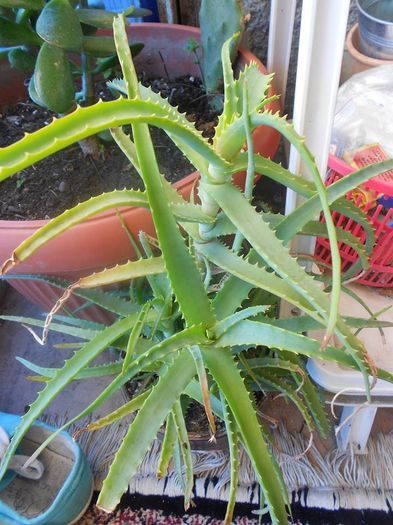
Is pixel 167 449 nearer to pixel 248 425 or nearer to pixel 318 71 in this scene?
pixel 248 425

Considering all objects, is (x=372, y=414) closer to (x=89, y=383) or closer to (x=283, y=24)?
(x=89, y=383)

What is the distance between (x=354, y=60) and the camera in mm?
833

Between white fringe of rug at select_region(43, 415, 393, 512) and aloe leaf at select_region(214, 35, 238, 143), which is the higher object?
aloe leaf at select_region(214, 35, 238, 143)

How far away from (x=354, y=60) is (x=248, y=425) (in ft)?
2.08

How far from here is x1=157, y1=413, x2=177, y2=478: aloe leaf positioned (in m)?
0.48

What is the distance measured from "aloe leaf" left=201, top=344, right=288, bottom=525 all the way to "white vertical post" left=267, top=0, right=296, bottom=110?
481 mm

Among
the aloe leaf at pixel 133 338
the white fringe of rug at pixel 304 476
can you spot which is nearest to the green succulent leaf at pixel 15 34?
the aloe leaf at pixel 133 338

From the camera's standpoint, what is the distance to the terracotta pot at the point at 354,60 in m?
0.81

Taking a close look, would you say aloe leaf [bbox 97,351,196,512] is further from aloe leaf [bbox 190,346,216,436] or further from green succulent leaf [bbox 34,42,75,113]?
green succulent leaf [bbox 34,42,75,113]

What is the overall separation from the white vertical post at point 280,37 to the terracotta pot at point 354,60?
Result: 10 cm

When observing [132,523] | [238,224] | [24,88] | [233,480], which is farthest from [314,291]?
[24,88]

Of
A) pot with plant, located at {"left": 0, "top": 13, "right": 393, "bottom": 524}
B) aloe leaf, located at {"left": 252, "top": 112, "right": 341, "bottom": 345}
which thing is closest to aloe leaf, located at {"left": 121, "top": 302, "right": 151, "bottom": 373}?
pot with plant, located at {"left": 0, "top": 13, "right": 393, "bottom": 524}

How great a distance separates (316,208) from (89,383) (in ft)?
2.03

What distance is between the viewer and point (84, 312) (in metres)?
0.80
